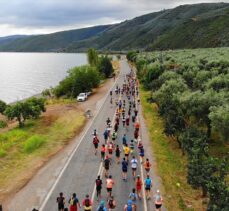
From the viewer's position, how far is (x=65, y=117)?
45562mm

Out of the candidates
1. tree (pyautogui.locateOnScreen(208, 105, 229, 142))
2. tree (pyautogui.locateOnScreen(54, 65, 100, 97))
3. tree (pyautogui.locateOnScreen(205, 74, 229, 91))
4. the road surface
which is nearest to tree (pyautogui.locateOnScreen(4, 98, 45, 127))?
the road surface

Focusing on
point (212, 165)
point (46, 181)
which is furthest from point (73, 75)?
point (212, 165)

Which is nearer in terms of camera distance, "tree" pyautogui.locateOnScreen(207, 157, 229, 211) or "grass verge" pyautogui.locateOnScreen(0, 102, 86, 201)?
"tree" pyautogui.locateOnScreen(207, 157, 229, 211)

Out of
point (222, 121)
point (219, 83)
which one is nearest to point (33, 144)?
point (222, 121)

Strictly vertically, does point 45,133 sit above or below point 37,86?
above

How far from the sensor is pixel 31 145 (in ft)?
102

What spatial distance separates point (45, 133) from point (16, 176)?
13251mm

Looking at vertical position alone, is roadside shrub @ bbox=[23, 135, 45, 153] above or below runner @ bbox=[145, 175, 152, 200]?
below

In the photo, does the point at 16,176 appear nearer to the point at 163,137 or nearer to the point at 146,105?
the point at 163,137

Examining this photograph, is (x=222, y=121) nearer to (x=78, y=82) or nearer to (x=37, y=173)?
(x=37, y=173)

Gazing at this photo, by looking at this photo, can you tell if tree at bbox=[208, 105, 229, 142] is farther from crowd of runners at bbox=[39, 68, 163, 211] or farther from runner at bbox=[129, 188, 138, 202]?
runner at bbox=[129, 188, 138, 202]

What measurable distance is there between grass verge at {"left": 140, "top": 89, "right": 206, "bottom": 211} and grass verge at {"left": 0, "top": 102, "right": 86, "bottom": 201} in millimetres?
8195

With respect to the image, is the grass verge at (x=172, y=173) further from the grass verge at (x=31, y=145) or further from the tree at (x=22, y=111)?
the tree at (x=22, y=111)

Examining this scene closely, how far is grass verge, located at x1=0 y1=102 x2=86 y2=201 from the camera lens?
24278mm
